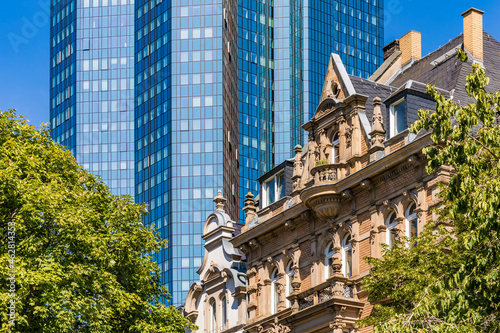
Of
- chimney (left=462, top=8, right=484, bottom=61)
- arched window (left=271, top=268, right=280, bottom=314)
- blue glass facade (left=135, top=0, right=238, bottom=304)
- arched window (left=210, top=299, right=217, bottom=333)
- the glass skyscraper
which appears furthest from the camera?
the glass skyscraper

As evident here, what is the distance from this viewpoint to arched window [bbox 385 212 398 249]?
141 ft

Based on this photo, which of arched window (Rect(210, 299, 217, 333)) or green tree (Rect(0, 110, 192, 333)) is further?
arched window (Rect(210, 299, 217, 333))

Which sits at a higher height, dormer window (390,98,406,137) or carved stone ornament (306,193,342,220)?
dormer window (390,98,406,137)

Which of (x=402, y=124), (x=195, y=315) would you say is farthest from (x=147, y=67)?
(x=402, y=124)

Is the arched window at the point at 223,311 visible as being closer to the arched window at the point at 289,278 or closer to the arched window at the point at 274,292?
the arched window at the point at 274,292

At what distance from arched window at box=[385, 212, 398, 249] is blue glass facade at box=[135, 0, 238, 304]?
352ft

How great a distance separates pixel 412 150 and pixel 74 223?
42.9 feet

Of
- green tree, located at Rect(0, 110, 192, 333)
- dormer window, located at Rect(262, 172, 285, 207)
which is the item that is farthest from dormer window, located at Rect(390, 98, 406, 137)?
green tree, located at Rect(0, 110, 192, 333)

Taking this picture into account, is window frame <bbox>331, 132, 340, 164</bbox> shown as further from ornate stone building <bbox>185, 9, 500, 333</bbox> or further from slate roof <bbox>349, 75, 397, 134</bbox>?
slate roof <bbox>349, 75, 397, 134</bbox>

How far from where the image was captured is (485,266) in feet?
81.9

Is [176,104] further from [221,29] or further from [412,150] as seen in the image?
[412,150]

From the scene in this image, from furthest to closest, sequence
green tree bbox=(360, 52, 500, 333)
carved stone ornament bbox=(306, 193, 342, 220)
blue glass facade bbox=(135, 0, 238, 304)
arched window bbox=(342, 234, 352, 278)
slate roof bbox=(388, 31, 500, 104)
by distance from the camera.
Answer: blue glass facade bbox=(135, 0, 238, 304), slate roof bbox=(388, 31, 500, 104), carved stone ornament bbox=(306, 193, 342, 220), arched window bbox=(342, 234, 352, 278), green tree bbox=(360, 52, 500, 333)

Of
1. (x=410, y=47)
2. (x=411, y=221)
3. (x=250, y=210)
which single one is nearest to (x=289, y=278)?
(x=250, y=210)

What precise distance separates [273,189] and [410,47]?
10557 millimetres
